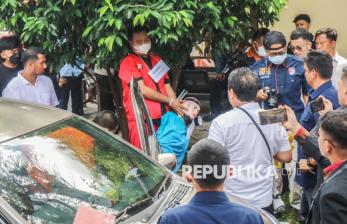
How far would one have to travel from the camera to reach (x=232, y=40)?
588cm

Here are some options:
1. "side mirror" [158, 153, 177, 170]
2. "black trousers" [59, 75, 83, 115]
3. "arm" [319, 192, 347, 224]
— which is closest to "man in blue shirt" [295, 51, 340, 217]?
"side mirror" [158, 153, 177, 170]

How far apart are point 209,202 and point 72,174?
1.10m

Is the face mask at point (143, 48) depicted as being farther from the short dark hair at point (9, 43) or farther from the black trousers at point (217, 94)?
the black trousers at point (217, 94)

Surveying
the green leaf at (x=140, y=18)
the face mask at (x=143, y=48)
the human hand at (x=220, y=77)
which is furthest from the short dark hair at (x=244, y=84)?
the human hand at (x=220, y=77)

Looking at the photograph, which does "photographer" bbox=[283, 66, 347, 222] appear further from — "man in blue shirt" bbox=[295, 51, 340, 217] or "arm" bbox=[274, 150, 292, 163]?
"man in blue shirt" bbox=[295, 51, 340, 217]

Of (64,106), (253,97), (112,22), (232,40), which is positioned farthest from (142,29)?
(64,106)

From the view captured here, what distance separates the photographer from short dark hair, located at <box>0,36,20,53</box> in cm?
560

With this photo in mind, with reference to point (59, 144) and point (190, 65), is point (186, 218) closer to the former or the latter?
point (59, 144)

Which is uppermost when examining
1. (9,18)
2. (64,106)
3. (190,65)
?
(9,18)

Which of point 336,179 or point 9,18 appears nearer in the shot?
point 336,179

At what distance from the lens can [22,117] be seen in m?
3.42

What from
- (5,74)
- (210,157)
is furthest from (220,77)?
(210,157)

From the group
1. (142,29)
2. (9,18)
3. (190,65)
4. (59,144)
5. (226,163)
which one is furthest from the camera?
(190,65)

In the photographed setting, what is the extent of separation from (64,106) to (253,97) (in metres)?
4.93
